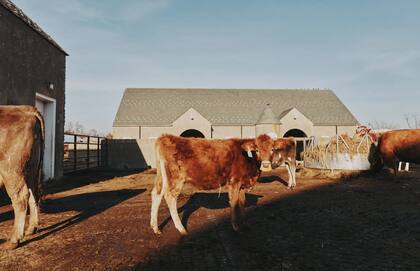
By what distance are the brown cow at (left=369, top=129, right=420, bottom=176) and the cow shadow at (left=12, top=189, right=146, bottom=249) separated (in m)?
10.4

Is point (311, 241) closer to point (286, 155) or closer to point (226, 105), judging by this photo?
point (286, 155)

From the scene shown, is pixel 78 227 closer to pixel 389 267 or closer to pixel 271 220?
pixel 271 220

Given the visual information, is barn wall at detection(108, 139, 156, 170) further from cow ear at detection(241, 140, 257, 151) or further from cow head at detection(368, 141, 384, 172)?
cow ear at detection(241, 140, 257, 151)

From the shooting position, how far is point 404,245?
5148 millimetres

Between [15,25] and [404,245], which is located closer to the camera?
[404,245]

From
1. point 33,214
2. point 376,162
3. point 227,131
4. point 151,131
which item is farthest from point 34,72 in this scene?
point 227,131

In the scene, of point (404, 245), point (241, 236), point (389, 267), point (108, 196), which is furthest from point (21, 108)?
point (404, 245)

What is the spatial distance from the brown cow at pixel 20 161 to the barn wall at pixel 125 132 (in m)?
30.4

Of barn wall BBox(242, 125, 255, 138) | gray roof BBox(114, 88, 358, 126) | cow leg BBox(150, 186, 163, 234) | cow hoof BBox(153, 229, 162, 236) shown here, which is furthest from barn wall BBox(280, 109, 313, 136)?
cow hoof BBox(153, 229, 162, 236)

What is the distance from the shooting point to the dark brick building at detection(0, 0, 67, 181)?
35.4ft

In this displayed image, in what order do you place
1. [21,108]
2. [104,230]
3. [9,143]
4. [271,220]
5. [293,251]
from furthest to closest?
[271,220], [104,230], [21,108], [9,143], [293,251]

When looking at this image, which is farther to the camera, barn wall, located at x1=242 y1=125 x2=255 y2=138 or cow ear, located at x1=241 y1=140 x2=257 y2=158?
barn wall, located at x1=242 y1=125 x2=255 y2=138

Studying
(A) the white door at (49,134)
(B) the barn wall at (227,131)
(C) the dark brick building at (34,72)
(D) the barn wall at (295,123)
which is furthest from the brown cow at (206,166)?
(B) the barn wall at (227,131)

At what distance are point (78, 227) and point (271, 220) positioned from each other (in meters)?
4.36
